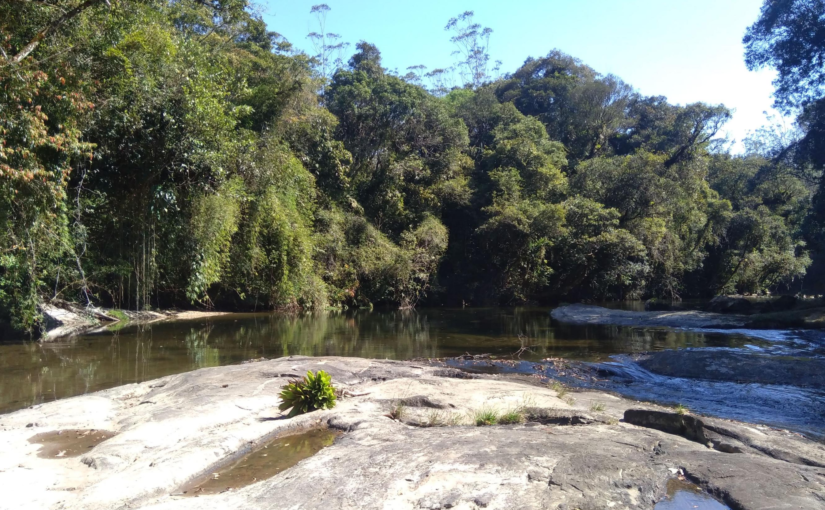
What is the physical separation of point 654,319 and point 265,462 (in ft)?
54.4

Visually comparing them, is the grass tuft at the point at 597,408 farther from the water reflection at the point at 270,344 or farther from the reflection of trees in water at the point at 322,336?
the reflection of trees in water at the point at 322,336

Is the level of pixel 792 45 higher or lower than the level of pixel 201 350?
higher

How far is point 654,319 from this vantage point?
18.7 metres

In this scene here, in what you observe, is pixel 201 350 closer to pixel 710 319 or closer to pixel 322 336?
pixel 322 336

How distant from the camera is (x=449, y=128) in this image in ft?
106

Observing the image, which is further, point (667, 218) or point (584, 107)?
point (584, 107)

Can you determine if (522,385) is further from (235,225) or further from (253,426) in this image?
(235,225)

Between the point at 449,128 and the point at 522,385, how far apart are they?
995 inches

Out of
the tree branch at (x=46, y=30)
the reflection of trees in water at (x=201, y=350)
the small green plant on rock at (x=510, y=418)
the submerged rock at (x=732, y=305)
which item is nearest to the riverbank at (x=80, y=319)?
the reflection of trees in water at (x=201, y=350)

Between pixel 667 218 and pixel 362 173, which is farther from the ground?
pixel 362 173

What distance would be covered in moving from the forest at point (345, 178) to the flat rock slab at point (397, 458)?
→ 5339 mm

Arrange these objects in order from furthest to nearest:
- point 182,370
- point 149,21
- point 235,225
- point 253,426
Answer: point 235,225
point 149,21
point 182,370
point 253,426

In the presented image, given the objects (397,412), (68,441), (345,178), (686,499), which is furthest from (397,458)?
(345,178)

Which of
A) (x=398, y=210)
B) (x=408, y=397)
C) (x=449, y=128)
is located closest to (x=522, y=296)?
(x=398, y=210)
